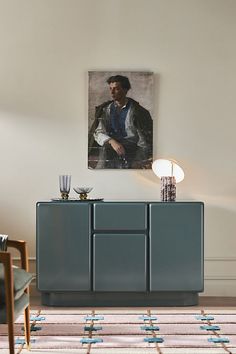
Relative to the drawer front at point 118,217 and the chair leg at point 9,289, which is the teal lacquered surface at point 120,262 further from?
the chair leg at point 9,289

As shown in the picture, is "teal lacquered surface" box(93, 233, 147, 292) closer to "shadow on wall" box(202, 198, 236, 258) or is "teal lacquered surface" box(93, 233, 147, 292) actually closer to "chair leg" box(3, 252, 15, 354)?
"shadow on wall" box(202, 198, 236, 258)

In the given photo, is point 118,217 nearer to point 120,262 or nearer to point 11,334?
point 120,262

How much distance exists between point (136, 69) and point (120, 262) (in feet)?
5.07

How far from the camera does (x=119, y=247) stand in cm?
496

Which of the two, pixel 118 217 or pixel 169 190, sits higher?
pixel 169 190

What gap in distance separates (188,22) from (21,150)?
1.66m

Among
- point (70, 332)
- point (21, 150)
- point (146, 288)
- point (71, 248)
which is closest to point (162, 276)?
point (146, 288)

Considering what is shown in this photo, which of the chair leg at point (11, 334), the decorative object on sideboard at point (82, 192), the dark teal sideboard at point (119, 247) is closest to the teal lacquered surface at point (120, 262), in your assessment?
the dark teal sideboard at point (119, 247)

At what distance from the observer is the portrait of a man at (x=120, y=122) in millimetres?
5418

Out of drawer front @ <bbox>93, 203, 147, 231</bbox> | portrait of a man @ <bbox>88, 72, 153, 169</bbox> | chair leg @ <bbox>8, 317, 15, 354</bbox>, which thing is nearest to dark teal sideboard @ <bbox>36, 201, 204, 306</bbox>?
drawer front @ <bbox>93, 203, 147, 231</bbox>

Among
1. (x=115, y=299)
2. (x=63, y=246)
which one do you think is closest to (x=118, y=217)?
(x=63, y=246)

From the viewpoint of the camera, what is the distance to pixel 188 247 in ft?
16.4

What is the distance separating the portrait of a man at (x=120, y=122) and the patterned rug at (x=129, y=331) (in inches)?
47.5

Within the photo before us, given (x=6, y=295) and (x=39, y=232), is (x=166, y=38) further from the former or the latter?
(x=6, y=295)
